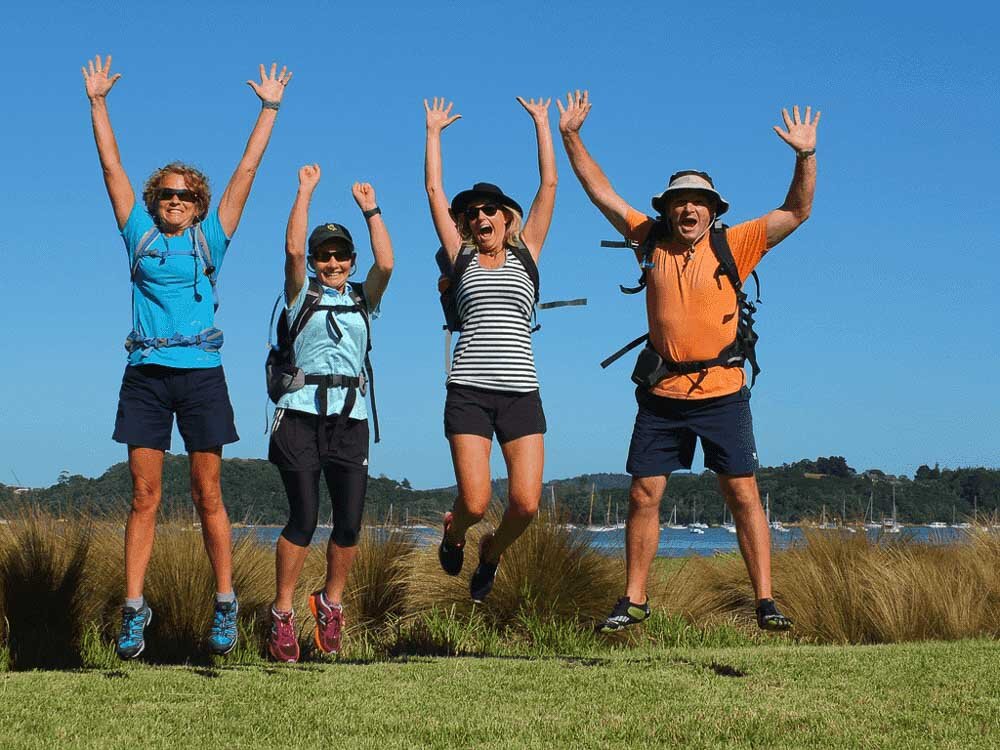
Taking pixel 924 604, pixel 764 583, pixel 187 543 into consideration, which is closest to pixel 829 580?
pixel 924 604

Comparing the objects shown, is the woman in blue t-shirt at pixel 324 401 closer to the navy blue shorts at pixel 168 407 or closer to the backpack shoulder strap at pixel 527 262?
the navy blue shorts at pixel 168 407

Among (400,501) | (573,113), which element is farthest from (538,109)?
(400,501)

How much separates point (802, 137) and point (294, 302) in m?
3.63

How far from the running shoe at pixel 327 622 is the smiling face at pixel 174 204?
2865 millimetres

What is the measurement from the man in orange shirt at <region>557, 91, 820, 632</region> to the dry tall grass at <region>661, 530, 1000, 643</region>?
3796mm

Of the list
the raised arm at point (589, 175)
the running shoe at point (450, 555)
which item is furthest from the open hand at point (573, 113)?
the running shoe at point (450, 555)

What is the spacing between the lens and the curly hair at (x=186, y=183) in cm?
842

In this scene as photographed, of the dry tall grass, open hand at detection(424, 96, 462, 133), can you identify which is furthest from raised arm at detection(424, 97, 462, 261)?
the dry tall grass

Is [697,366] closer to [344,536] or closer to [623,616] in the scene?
[623,616]

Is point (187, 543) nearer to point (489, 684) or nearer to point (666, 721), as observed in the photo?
point (489, 684)

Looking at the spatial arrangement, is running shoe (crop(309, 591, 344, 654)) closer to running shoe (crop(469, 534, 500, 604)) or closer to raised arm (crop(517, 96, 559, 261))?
running shoe (crop(469, 534, 500, 604))

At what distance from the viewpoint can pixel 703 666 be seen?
8.20 m

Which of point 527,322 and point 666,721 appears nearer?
point 666,721

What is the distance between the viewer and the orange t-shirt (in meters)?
8.02
